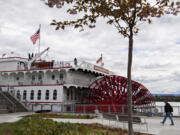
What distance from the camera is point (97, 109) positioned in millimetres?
19828

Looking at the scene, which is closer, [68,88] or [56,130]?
[56,130]

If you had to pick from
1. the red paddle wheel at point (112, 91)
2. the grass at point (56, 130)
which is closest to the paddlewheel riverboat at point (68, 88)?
the red paddle wheel at point (112, 91)

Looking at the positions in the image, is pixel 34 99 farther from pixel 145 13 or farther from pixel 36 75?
pixel 145 13

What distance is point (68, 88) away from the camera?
944 inches

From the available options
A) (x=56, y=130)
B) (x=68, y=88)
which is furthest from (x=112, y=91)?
(x=56, y=130)

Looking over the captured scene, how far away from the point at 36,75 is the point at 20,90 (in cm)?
279

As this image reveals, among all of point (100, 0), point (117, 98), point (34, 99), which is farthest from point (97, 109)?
point (100, 0)

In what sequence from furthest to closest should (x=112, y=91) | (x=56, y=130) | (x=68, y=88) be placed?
(x=68, y=88) → (x=112, y=91) → (x=56, y=130)

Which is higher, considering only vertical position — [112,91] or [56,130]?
[112,91]

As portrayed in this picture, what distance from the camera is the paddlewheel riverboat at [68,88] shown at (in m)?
22.6

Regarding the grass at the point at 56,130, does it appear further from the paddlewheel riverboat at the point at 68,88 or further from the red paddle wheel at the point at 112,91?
the red paddle wheel at the point at 112,91

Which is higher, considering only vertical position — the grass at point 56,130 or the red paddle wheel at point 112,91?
the red paddle wheel at point 112,91

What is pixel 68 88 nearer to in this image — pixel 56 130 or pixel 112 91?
pixel 112 91

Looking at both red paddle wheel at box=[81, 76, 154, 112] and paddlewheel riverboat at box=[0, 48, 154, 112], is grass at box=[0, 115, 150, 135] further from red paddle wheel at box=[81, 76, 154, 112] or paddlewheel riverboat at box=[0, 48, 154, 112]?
red paddle wheel at box=[81, 76, 154, 112]
